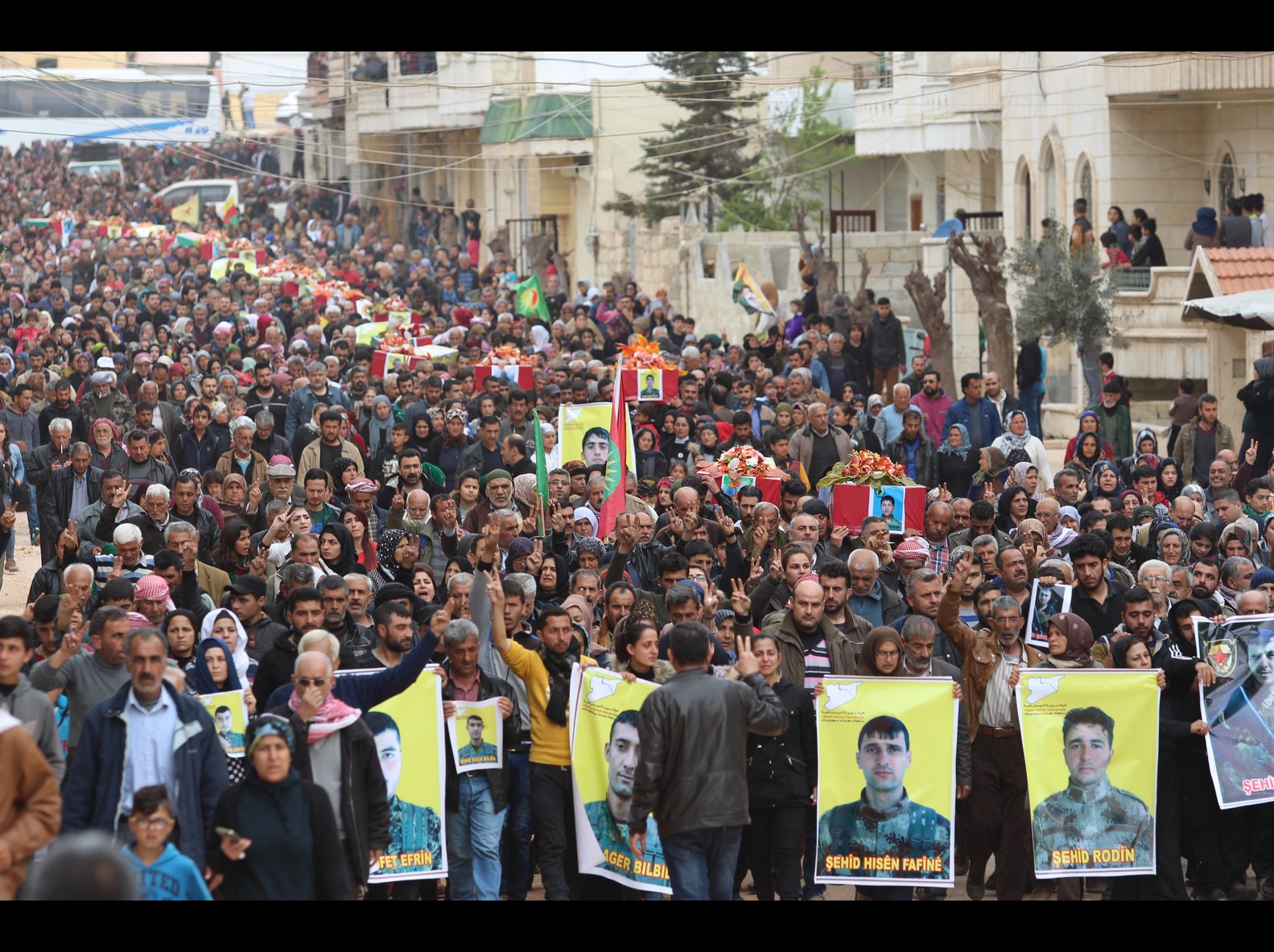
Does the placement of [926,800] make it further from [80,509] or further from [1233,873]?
[80,509]

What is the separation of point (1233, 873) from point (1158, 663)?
1068 millimetres

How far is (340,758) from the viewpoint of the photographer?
308 inches

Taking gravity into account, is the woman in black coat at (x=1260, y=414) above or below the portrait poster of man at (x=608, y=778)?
above

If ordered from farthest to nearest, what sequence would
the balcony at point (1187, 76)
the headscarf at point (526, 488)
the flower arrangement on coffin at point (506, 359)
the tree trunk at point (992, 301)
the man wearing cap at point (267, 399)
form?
the tree trunk at point (992, 301)
the balcony at point (1187, 76)
the flower arrangement on coffin at point (506, 359)
the man wearing cap at point (267, 399)
the headscarf at point (526, 488)

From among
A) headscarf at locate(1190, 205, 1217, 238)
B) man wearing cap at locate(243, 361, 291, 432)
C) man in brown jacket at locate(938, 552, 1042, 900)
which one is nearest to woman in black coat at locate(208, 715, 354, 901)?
man in brown jacket at locate(938, 552, 1042, 900)

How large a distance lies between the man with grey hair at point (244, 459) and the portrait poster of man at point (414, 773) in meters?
6.15

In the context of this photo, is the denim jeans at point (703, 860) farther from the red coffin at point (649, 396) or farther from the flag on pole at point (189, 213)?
the flag on pole at point (189, 213)

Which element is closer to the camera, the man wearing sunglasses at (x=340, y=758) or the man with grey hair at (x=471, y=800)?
the man wearing sunglasses at (x=340, y=758)

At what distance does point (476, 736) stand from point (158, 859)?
92.5 inches

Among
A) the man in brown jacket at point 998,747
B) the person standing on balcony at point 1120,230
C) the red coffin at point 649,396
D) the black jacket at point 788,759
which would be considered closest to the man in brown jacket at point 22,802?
the black jacket at point 788,759

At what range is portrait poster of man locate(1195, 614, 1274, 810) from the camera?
31.1 feet

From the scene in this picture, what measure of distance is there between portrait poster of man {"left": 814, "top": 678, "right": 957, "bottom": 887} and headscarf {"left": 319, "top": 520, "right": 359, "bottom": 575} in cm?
357

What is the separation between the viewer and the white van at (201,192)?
187 feet

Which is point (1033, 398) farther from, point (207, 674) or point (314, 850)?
point (314, 850)
